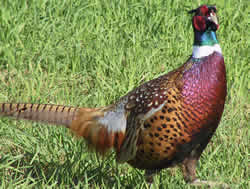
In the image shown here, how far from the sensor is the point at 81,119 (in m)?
3.63

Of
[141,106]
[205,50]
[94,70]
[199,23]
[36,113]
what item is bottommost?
[94,70]

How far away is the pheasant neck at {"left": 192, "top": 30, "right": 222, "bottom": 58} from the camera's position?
3.39 metres

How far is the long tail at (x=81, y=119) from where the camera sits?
3.59 m

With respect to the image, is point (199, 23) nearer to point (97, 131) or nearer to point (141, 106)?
point (141, 106)

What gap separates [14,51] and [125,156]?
2002 mm

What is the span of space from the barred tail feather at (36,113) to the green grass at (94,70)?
238mm

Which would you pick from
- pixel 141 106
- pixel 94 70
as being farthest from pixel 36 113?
pixel 94 70

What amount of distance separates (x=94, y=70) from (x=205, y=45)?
Answer: 1.71 metres

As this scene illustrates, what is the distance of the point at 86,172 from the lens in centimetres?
370

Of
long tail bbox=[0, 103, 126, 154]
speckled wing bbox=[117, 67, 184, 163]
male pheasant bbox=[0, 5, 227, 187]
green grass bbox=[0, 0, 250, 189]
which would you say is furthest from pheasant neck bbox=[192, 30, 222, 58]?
green grass bbox=[0, 0, 250, 189]

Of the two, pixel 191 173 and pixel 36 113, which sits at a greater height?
pixel 36 113

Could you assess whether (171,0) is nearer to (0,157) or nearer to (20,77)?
(20,77)

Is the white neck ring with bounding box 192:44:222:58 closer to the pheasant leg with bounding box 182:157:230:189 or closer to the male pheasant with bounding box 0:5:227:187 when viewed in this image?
the male pheasant with bounding box 0:5:227:187

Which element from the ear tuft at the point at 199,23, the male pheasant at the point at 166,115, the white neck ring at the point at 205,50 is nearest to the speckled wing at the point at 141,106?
the male pheasant at the point at 166,115
